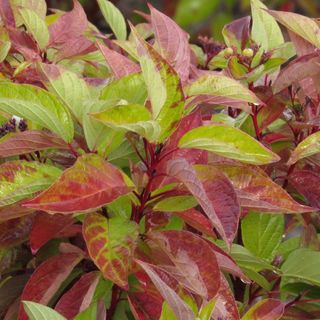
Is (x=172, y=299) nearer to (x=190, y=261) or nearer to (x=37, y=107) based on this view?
(x=190, y=261)

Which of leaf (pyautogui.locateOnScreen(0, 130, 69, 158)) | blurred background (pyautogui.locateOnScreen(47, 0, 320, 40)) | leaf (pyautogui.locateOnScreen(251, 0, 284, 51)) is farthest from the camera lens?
blurred background (pyautogui.locateOnScreen(47, 0, 320, 40))

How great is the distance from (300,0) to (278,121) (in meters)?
2.60

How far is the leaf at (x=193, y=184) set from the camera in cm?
84

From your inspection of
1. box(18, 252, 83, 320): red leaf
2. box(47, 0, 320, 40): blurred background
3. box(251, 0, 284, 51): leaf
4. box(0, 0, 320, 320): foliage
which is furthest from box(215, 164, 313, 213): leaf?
box(47, 0, 320, 40): blurred background

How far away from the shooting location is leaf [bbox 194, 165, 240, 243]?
2.90 ft

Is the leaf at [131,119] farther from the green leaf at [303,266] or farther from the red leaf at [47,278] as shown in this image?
the green leaf at [303,266]

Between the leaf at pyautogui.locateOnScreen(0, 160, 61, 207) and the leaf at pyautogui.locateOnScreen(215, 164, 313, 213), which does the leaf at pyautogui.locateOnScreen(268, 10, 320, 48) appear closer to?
the leaf at pyautogui.locateOnScreen(215, 164, 313, 213)

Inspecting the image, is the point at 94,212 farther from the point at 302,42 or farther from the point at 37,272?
the point at 302,42

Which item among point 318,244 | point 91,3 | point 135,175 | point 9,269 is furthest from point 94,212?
point 91,3

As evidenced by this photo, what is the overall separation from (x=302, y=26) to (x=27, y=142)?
412 mm

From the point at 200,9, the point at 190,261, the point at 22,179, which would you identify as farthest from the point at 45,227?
the point at 200,9

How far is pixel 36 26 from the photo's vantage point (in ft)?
3.92

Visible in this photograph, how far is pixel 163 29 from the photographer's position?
1102 mm

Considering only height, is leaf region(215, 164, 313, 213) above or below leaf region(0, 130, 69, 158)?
below
